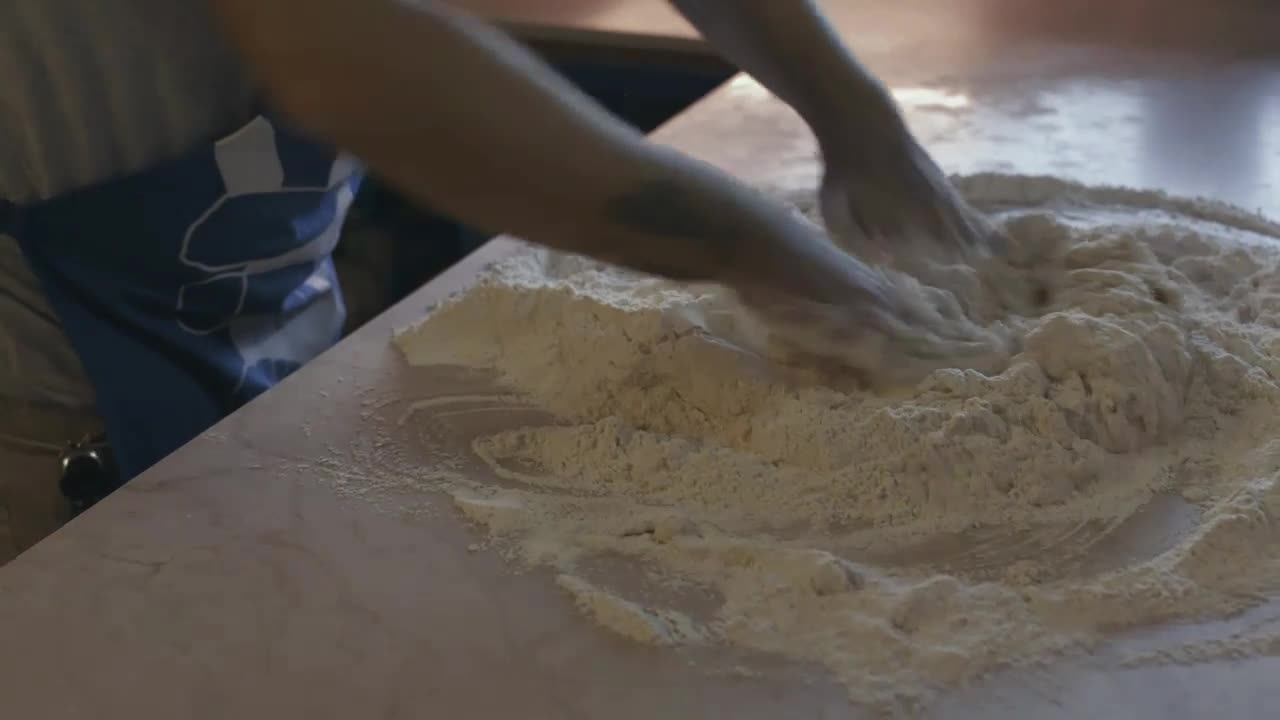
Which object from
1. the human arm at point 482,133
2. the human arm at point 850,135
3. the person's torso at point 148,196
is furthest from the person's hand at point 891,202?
the person's torso at point 148,196

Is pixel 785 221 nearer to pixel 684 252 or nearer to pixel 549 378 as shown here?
pixel 684 252

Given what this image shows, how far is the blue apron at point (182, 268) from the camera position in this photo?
861mm

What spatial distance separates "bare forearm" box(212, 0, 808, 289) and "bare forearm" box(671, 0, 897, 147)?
326mm

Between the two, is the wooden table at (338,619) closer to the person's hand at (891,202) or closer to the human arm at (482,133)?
the human arm at (482,133)

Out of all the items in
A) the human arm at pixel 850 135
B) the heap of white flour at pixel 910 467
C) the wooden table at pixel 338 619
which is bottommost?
the wooden table at pixel 338 619

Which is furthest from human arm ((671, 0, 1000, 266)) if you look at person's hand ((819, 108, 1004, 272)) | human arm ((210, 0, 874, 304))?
human arm ((210, 0, 874, 304))

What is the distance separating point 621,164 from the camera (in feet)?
1.92

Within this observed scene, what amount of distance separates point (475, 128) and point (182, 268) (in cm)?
43

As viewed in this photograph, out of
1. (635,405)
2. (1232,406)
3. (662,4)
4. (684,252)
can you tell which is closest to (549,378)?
(635,405)

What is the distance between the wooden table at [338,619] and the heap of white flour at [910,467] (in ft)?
0.08

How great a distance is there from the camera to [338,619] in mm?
592

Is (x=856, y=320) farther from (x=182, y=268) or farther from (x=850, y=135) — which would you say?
(x=182, y=268)

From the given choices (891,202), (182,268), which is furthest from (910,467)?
(182,268)

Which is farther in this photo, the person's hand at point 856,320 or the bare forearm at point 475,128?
the person's hand at point 856,320
